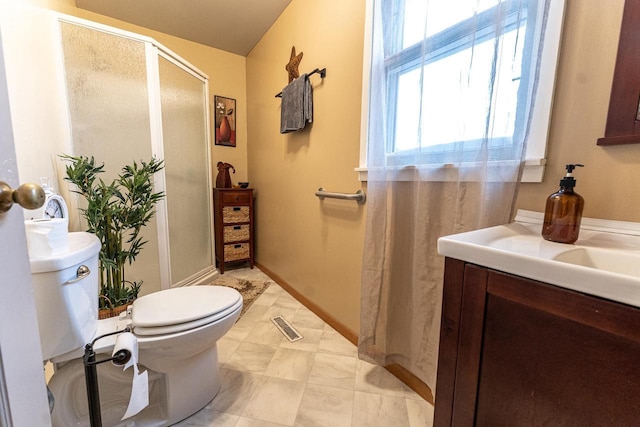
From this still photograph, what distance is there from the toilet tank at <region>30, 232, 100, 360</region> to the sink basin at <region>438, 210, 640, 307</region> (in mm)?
1082

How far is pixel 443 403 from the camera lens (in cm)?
62

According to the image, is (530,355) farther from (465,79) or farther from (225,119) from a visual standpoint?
(225,119)

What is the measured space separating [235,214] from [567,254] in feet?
8.13

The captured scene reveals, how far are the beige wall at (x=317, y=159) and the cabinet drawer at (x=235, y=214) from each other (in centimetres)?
21

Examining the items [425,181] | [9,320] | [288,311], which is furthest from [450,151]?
[288,311]

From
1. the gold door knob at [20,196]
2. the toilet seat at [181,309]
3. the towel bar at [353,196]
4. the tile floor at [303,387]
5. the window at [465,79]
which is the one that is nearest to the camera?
the gold door knob at [20,196]

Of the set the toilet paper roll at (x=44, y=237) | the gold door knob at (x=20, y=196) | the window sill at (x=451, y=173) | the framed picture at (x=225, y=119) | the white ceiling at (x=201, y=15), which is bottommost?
the toilet paper roll at (x=44, y=237)

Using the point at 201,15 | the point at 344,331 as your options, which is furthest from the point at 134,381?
the point at 201,15

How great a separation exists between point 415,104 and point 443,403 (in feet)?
3.29

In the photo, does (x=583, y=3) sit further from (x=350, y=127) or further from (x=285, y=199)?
(x=285, y=199)

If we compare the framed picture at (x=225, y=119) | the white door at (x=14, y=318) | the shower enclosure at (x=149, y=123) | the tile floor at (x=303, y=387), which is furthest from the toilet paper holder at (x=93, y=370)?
the framed picture at (x=225, y=119)

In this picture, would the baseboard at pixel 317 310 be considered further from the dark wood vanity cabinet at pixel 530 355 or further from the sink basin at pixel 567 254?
the sink basin at pixel 567 254

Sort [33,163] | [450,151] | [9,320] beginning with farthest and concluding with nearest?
[33,163], [450,151], [9,320]

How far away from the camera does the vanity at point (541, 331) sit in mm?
391
